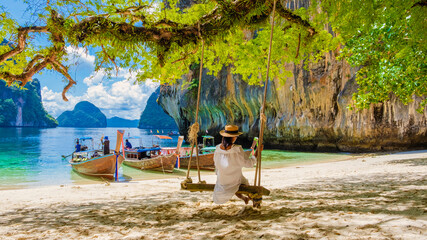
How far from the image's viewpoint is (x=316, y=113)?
887 inches

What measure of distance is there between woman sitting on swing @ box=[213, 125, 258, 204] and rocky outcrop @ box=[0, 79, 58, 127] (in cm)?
11238

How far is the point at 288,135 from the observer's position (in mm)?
25578

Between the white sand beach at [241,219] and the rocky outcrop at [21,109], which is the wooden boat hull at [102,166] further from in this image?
the rocky outcrop at [21,109]

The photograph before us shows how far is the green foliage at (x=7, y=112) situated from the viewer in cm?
9681

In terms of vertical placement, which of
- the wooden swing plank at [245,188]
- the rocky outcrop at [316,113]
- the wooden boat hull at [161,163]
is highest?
the rocky outcrop at [316,113]

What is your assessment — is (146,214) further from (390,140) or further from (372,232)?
(390,140)

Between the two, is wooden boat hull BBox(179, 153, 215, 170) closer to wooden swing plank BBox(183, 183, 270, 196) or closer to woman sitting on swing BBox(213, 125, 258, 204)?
wooden swing plank BBox(183, 183, 270, 196)

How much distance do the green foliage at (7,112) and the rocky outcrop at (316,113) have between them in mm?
94608

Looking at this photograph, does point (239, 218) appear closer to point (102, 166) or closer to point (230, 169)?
point (230, 169)

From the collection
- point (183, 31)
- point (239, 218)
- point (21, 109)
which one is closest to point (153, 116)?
point (21, 109)

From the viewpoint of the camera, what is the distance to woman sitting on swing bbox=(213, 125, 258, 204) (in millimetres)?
3381

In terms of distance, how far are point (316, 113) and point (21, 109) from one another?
119 m

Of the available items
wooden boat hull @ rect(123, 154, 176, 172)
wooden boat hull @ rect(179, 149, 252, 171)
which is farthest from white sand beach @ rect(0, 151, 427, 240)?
wooden boat hull @ rect(179, 149, 252, 171)

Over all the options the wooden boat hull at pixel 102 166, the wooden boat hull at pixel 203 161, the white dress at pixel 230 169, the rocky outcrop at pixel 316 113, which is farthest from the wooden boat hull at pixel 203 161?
the white dress at pixel 230 169
